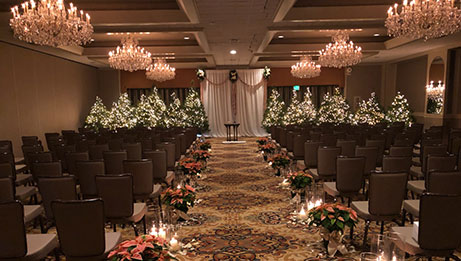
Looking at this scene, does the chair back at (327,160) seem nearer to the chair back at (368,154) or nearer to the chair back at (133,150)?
the chair back at (368,154)

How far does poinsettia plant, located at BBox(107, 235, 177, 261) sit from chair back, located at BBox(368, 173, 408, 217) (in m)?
2.42

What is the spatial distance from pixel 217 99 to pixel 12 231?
1627 cm

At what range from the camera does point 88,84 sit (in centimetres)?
1661

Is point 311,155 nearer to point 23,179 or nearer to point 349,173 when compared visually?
point 349,173

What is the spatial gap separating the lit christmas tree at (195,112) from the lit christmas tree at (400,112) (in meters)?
8.86

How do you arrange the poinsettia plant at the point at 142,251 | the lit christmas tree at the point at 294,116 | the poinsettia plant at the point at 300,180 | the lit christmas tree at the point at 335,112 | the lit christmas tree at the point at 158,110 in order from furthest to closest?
the lit christmas tree at the point at 294,116
the lit christmas tree at the point at 335,112
the lit christmas tree at the point at 158,110
the poinsettia plant at the point at 300,180
the poinsettia plant at the point at 142,251

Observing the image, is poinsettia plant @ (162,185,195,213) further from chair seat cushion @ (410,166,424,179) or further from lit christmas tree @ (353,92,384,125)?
lit christmas tree @ (353,92,384,125)

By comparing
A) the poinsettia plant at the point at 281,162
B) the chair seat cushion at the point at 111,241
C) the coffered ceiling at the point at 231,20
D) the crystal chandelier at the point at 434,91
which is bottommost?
the poinsettia plant at the point at 281,162

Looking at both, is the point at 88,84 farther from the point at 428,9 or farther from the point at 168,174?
the point at 428,9

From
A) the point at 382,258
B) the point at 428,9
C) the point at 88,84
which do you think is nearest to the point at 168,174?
the point at 382,258

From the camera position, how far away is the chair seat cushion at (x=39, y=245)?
297 centimetres

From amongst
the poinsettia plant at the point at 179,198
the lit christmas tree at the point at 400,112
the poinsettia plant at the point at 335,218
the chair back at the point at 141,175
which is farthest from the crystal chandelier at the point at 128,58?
the lit christmas tree at the point at 400,112

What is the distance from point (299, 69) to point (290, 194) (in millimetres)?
8385

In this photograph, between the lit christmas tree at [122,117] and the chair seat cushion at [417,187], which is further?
the lit christmas tree at [122,117]
